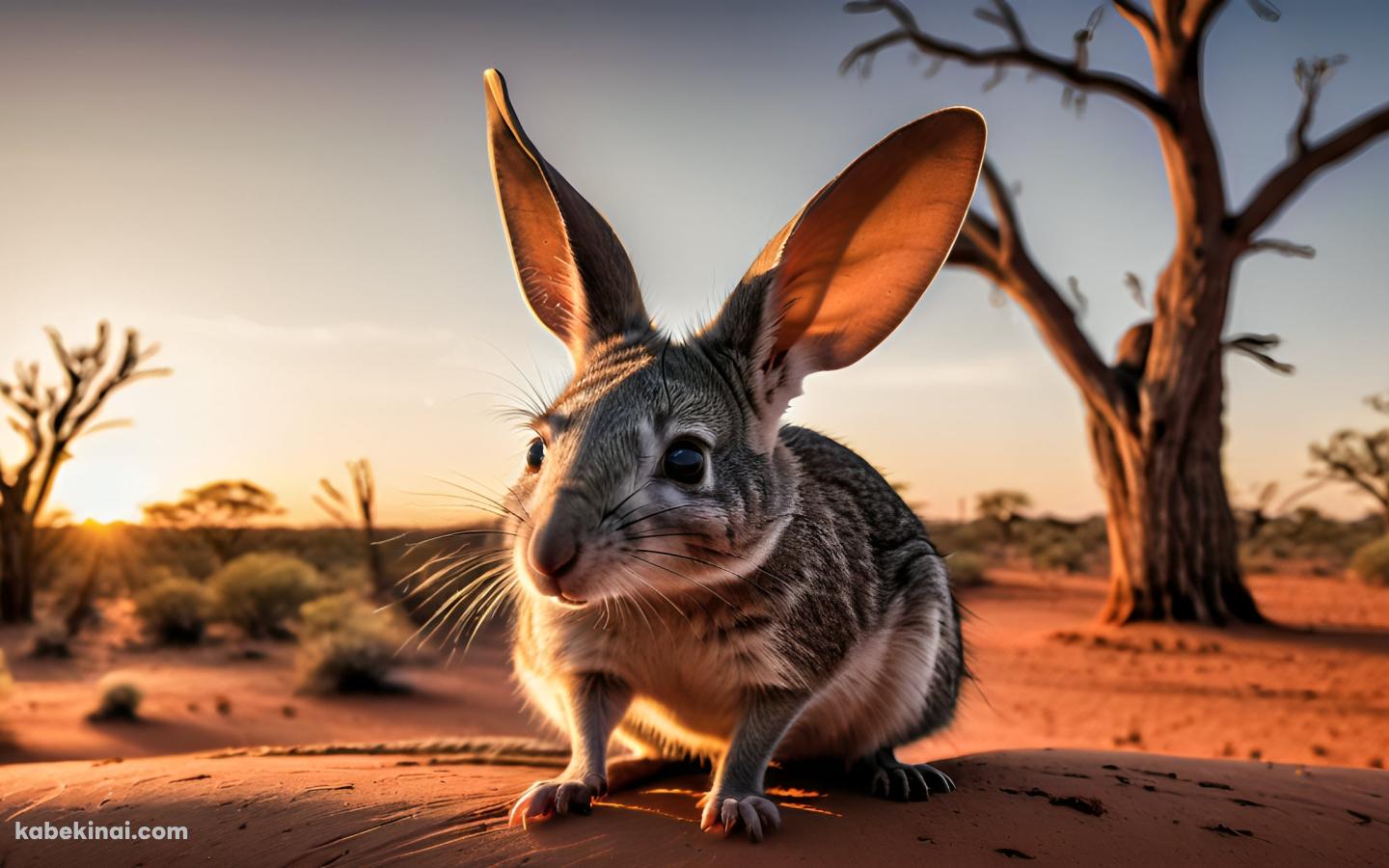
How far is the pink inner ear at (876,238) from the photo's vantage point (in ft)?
→ 8.95

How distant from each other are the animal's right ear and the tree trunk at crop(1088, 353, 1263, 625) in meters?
14.7

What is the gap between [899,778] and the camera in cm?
333

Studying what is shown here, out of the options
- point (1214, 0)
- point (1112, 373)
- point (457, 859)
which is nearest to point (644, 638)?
point (457, 859)

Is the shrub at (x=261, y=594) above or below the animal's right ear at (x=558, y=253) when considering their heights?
below

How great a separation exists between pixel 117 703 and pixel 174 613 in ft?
24.7

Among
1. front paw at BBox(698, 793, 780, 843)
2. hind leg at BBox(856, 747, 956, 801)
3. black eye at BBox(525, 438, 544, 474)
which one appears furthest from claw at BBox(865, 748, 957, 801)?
black eye at BBox(525, 438, 544, 474)

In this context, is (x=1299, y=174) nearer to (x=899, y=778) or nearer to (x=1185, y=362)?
(x=1185, y=362)

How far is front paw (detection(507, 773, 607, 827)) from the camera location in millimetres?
2752

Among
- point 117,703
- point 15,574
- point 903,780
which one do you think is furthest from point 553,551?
point 15,574

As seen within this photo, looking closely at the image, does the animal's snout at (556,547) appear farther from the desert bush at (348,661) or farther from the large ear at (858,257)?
the desert bush at (348,661)

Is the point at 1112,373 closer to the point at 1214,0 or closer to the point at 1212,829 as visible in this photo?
the point at 1214,0

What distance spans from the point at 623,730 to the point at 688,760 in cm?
36

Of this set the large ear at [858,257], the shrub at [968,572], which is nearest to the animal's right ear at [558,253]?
the large ear at [858,257]

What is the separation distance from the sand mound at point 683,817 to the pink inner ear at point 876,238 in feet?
5.14
